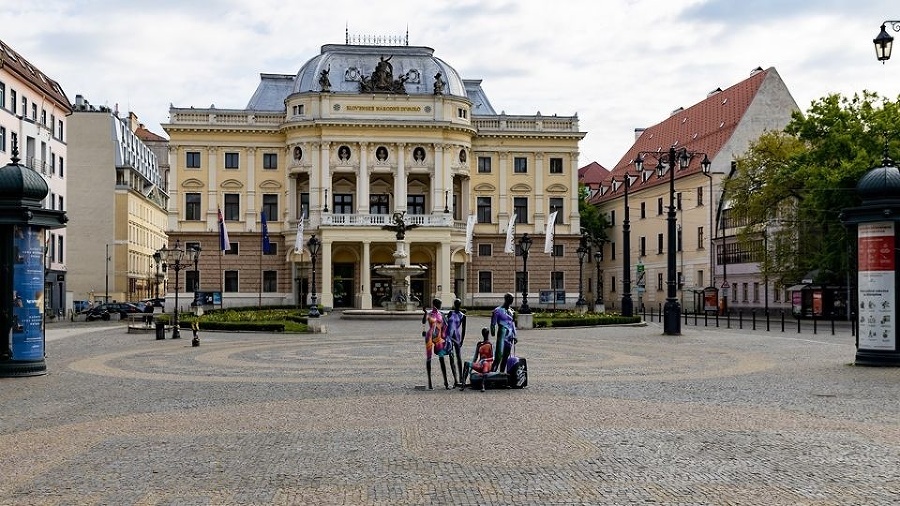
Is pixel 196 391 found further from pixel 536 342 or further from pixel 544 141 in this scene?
pixel 544 141

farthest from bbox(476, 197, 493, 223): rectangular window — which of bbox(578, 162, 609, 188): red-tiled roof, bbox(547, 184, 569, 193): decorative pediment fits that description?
bbox(578, 162, 609, 188): red-tiled roof

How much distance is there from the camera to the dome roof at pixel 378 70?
77.6m

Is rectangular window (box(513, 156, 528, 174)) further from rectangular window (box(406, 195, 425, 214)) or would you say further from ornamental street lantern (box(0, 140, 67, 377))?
ornamental street lantern (box(0, 140, 67, 377))

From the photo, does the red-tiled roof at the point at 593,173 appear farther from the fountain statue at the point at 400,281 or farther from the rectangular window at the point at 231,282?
the fountain statue at the point at 400,281

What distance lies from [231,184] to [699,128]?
38468 mm

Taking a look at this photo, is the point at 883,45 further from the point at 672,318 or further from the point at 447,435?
the point at 672,318

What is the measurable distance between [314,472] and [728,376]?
12.9 meters

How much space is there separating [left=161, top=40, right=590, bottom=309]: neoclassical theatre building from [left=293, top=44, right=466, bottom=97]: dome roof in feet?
0.38

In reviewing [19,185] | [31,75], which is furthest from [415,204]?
[19,185]

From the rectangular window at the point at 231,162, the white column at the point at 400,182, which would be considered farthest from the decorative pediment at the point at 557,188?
the rectangular window at the point at 231,162

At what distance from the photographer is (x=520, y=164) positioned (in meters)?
81.1

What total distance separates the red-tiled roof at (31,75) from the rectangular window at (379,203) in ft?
78.3

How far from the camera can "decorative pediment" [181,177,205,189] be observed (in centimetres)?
7856

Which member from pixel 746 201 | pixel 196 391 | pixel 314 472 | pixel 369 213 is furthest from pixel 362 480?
pixel 369 213
